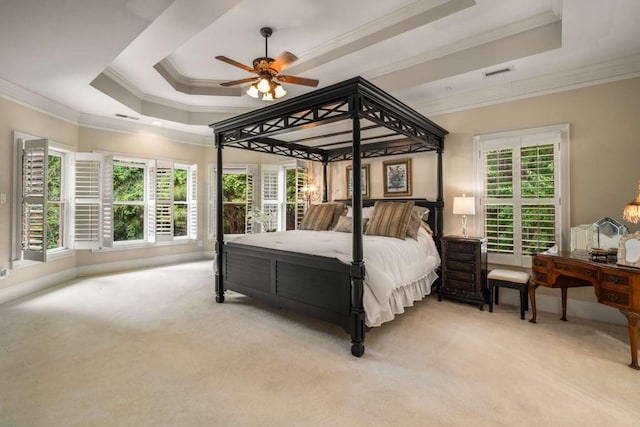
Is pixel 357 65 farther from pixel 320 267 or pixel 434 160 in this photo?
pixel 320 267

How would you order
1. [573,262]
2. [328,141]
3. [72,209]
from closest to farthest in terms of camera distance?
1. [573,262]
2. [72,209]
3. [328,141]

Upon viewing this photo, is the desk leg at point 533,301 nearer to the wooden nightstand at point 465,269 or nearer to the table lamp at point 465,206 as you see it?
the wooden nightstand at point 465,269

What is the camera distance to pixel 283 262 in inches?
128

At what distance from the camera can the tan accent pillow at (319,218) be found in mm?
4766

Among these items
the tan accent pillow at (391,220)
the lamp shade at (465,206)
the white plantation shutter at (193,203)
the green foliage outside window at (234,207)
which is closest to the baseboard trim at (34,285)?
the white plantation shutter at (193,203)

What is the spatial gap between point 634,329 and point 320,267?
2.59m

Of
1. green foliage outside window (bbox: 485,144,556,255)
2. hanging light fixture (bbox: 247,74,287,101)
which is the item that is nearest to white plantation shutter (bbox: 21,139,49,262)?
hanging light fixture (bbox: 247,74,287,101)

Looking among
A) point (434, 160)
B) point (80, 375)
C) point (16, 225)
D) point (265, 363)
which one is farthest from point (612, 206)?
point (16, 225)

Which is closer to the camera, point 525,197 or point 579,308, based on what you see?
point 579,308

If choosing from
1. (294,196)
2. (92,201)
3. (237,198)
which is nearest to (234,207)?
(237,198)

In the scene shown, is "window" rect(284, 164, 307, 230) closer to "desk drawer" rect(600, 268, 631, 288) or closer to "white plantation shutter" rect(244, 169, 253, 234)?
"white plantation shutter" rect(244, 169, 253, 234)

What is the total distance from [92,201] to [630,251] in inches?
280

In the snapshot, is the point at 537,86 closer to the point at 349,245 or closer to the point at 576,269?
the point at 576,269

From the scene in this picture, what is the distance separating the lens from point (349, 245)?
3.16m
